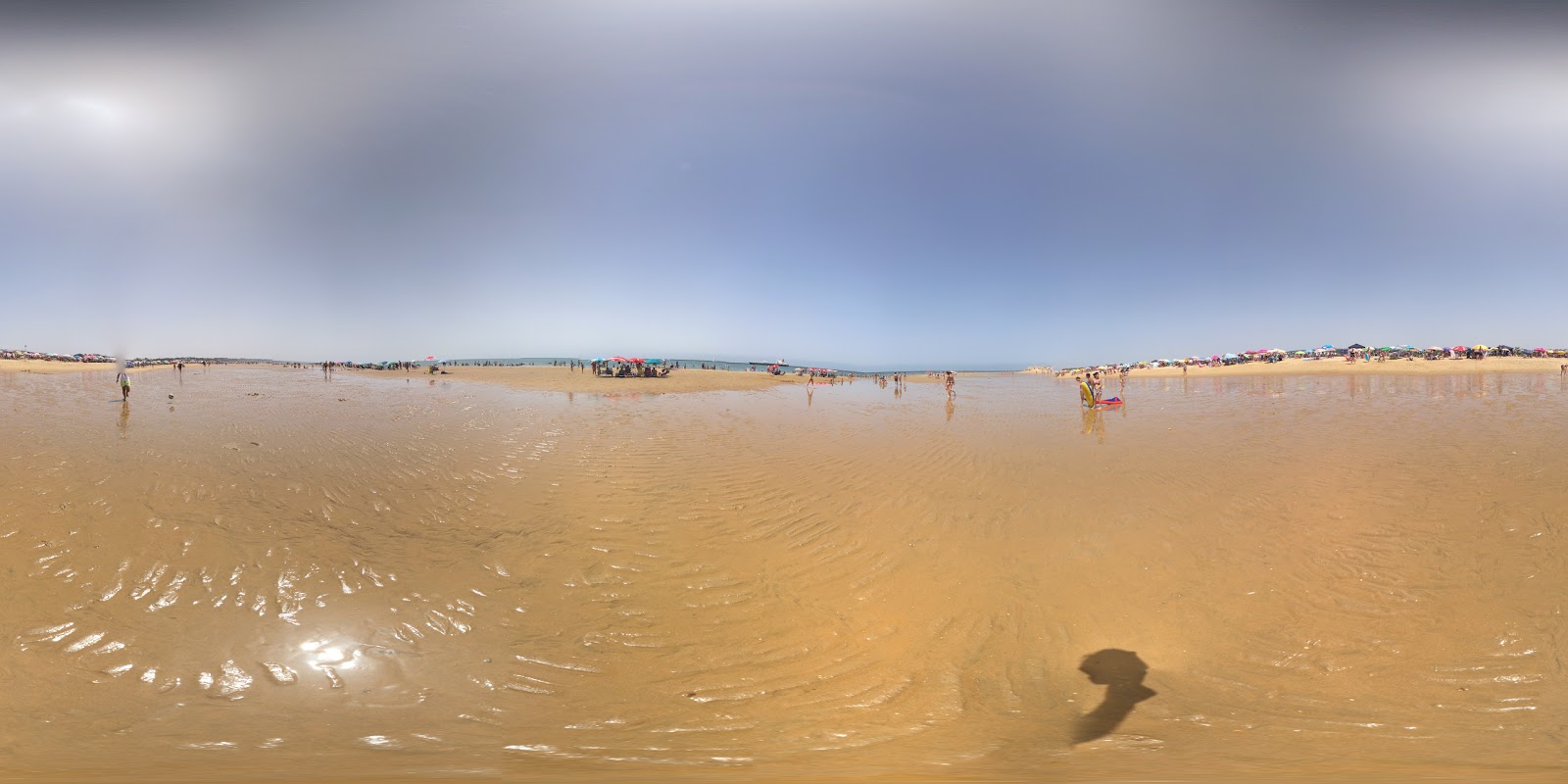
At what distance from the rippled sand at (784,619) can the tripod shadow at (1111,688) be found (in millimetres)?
24

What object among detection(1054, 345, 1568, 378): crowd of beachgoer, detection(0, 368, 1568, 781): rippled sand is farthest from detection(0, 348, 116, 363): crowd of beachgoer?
detection(1054, 345, 1568, 378): crowd of beachgoer

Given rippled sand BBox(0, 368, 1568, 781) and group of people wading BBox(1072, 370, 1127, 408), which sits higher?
group of people wading BBox(1072, 370, 1127, 408)

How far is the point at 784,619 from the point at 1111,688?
2.65 metres

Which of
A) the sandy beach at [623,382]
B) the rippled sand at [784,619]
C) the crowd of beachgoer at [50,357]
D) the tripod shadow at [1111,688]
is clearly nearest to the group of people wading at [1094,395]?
the rippled sand at [784,619]

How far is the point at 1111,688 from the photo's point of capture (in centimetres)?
377

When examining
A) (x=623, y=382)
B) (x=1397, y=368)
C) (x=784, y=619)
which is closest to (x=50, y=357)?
(x=623, y=382)

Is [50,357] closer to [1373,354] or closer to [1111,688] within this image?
[1111,688]

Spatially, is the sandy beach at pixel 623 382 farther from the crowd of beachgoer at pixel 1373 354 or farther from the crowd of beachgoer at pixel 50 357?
the crowd of beachgoer at pixel 50 357

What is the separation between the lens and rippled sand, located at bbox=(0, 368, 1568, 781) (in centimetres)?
310

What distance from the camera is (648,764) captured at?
9.88 feet

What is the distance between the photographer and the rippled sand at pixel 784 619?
3100mm

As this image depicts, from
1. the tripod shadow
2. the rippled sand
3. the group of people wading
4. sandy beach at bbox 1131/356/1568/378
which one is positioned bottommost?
the tripod shadow

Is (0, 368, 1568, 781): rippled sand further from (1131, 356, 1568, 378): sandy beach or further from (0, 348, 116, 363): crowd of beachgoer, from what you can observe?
(0, 348, 116, 363): crowd of beachgoer

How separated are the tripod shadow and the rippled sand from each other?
24 millimetres
